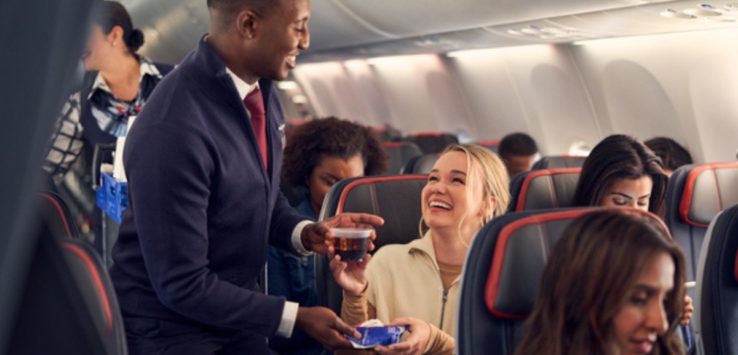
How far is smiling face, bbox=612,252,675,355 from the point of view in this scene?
216 cm

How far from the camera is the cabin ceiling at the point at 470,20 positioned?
6.75 metres

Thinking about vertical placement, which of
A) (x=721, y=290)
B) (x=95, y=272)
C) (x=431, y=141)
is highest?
(x=95, y=272)

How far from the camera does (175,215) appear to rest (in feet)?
7.70

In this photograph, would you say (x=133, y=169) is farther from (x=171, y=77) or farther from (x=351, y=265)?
(x=351, y=265)

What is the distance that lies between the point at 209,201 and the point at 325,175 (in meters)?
2.13

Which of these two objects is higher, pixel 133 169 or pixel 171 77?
pixel 171 77

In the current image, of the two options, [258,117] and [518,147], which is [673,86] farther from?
[258,117]

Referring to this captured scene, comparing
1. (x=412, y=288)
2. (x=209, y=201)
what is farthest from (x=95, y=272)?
(x=412, y=288)

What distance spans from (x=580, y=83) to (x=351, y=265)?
7944 millimetres

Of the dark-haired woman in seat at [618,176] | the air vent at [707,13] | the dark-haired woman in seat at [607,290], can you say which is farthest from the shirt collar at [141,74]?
the air vent at [707,13]

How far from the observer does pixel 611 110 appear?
10.0 metres

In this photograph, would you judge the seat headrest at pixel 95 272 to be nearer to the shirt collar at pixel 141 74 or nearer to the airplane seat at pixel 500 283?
the airplane seat at pixel 500 283

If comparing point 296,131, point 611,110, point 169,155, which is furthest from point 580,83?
point 169,155

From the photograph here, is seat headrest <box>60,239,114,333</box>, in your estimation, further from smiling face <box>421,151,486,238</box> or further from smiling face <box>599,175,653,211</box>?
smiling face <box>599,175,653,211</box>
